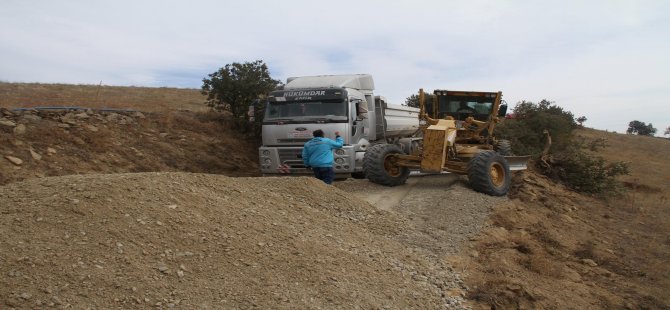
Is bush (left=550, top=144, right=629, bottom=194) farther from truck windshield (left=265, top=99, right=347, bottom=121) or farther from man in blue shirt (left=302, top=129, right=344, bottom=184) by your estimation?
man in blue shirt (left=302, top=129, right=344, bottom=184)

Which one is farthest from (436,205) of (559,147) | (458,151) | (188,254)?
(559,147)

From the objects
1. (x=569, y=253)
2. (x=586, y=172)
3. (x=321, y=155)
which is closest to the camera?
(x=569, y=253)

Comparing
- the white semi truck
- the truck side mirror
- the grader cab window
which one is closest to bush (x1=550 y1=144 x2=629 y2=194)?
the truck side mirror

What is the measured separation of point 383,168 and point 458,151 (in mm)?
1790

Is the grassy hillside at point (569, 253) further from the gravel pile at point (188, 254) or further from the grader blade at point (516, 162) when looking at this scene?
the gravel pile at point (188, 254)

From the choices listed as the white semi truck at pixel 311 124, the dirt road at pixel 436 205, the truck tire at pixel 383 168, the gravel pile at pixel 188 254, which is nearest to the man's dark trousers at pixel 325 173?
the dirt road at pixel 436 205

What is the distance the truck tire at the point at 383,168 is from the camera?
11625 millimetres

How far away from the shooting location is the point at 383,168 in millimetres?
11695

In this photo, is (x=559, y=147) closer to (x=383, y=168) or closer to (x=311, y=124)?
(x=383, y=168)

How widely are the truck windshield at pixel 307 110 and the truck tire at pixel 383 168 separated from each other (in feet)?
4.04

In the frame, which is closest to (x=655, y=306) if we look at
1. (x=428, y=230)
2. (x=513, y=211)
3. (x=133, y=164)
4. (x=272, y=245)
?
(x=428, y=230)

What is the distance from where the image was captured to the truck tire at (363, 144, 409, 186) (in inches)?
458

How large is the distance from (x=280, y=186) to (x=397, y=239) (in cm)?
203

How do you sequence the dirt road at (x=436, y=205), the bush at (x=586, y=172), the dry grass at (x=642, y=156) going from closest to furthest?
the dirt road at (x=436, y=205), the bush at (x=586, y=172), the dry grass at (x=642, y=156)
